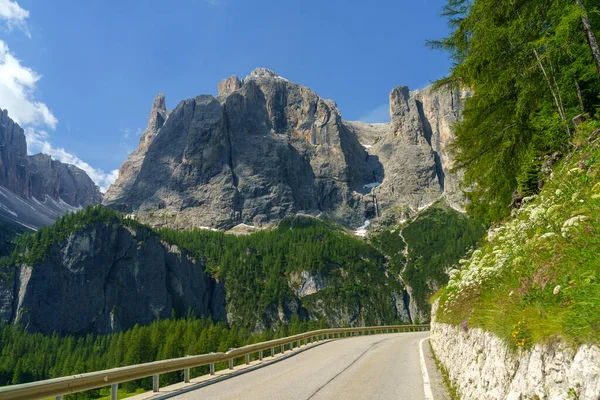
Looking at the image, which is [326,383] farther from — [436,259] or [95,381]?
[436,259]

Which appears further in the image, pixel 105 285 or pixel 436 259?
pixel 436 259

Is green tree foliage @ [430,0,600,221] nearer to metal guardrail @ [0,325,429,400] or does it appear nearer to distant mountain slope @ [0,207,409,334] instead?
metal guardrail @ [0,325,429,400]

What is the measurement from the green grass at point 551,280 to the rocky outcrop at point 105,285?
545 feet

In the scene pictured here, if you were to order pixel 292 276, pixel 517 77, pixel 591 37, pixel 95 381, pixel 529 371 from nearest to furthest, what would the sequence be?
1. pixel 529 371
2. pixel 95 381
3. pixel 591 37
4. pixel 517 77
5. pixel 292 276

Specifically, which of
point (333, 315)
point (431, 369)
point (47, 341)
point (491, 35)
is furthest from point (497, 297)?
point (333, 315)

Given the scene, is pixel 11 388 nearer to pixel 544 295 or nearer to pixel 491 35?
pixel 544 295

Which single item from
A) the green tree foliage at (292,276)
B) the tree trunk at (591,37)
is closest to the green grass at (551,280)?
the tree trunk at (591,37)

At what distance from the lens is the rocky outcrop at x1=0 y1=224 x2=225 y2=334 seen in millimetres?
146375

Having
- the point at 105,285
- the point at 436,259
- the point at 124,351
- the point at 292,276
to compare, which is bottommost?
the point at 124,351

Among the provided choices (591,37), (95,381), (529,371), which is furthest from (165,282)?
(529,371)

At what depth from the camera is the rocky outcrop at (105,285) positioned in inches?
5763

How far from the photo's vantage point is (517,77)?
591 inches

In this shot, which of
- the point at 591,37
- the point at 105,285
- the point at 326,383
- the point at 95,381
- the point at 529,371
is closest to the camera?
the point at 529,371

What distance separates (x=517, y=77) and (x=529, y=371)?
1374 centimetres
